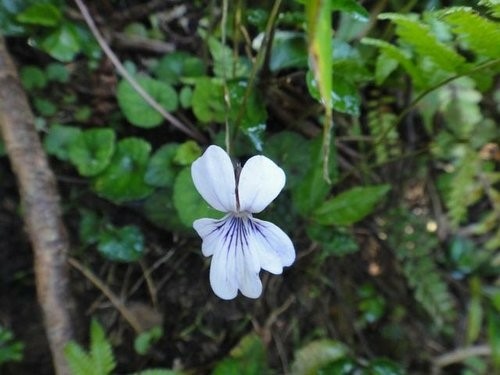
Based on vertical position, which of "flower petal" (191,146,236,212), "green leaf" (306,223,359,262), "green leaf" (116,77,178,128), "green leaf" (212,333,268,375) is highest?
"green leaf" (116,77,178,128)

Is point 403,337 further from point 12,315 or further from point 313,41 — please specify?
point 313,41

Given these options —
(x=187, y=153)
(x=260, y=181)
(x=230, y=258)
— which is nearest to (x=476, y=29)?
(x=260, y=181)

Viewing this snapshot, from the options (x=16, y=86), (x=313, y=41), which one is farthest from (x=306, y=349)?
(x=313, y=41)

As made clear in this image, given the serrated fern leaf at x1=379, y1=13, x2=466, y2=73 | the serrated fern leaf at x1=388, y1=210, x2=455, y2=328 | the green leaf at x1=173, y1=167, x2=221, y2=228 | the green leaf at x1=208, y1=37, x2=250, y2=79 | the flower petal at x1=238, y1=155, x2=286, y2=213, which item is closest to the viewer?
the flower petal at x1=238, y1=155, x2=286, y2=213

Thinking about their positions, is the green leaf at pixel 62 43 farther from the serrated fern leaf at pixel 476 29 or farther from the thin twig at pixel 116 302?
the serrated fern leaf at pixel 476 29

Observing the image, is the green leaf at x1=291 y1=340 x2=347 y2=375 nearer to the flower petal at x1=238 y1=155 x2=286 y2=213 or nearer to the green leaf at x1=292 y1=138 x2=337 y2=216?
the green leaf at x1=292 y1=138 x2=337 y2=216

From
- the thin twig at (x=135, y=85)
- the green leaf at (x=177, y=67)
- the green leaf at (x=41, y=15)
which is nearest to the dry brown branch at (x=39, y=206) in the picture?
the green leaf at (x=41, y=15)

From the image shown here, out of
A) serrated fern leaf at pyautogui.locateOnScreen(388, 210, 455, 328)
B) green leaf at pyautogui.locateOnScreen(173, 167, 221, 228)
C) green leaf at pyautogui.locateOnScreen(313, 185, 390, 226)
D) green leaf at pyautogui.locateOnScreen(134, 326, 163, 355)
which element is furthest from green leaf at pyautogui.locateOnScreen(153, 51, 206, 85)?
serrated fern leaf at pyautogui.locateOnScreen(388, 210, 455, 328)

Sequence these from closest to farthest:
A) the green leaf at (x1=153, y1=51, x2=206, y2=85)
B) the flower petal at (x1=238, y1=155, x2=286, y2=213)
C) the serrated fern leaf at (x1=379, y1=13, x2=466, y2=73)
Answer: the flower petal at (x1=238, y1=155, x2=286, y2=213) → the serrated fern leaf at (x1=379, y1=13, x2=466, y2=73) → the green leaf at (x1=153, y1=51, x2=206, y2=85)
